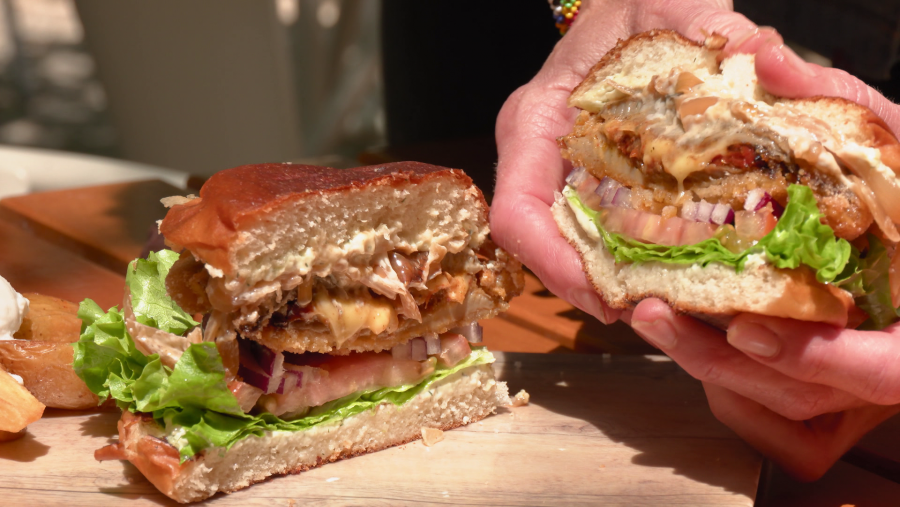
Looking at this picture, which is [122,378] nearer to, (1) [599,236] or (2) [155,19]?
(1) [599,236]

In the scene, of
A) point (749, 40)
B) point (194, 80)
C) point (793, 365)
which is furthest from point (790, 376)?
point (194, 80)

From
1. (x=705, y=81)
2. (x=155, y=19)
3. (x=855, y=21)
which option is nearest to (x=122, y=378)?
(x=705, y=81)

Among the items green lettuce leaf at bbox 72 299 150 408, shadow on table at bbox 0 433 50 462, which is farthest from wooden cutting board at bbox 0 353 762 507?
green lettuce leaf at bbox 72 299 150 408

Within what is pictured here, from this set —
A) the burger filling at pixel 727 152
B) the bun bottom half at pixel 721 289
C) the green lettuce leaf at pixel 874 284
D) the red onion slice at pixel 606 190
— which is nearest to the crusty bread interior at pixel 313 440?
the bun bottom half at pixel 721 289

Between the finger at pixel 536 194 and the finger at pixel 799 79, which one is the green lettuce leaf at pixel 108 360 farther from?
the finger at pixel 799 79

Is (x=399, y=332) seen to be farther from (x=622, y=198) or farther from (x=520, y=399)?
(x=622, y=198)

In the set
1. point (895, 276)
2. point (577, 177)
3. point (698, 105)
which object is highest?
point (698, 105)

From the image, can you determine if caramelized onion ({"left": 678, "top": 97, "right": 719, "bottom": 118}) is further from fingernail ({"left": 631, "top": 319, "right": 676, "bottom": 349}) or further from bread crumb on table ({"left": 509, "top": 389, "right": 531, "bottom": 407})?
bread crumb on table ({"left": 509, "top": 389, "right": 531, "bottom": 407})

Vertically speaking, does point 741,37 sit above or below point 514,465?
above
